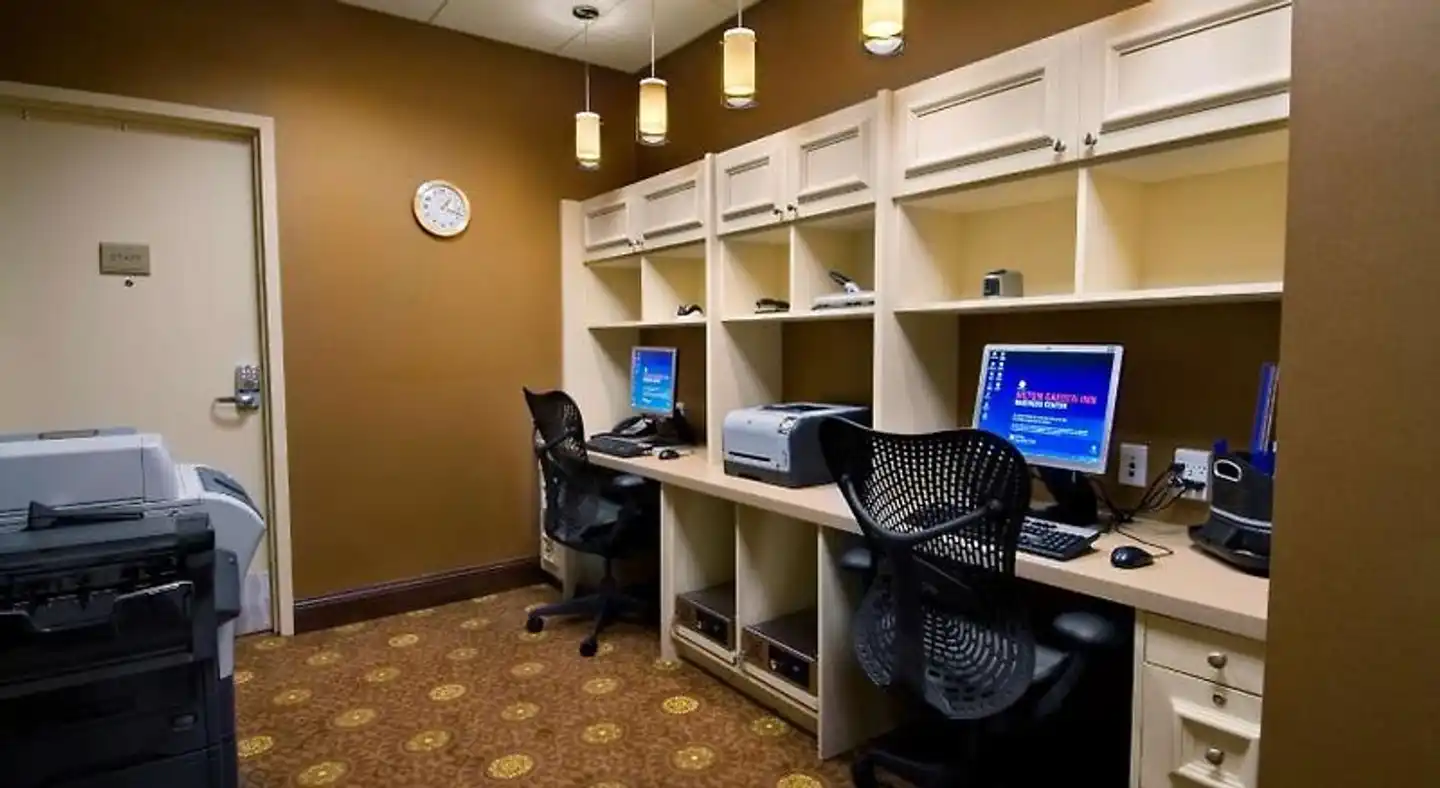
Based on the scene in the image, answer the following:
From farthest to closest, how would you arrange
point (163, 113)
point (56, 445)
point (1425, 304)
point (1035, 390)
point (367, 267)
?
point (367, 267) → point (163, 113) → point (1035, 390) → point (56, 445) → point (1425, 304)

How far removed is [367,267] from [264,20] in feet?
3.46

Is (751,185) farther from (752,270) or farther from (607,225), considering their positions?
(607,225)

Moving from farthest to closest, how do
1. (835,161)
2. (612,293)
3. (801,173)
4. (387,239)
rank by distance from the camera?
(612,293)
(387,239)
(801,173)
(835,161)

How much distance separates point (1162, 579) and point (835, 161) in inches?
63.3

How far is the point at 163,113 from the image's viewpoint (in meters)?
3.04

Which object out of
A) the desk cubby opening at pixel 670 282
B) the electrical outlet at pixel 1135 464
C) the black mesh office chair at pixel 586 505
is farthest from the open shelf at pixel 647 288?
the electrical outlet at pixel 1135 464

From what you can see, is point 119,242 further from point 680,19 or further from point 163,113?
point 680,19

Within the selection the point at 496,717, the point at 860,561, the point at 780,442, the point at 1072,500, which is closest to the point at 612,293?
the point at 780,442

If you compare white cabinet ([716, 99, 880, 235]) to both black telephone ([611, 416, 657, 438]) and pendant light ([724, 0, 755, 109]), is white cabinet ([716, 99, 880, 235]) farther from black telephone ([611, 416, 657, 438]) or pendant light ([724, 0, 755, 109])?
black telephone ([611, 416, 657, 438])

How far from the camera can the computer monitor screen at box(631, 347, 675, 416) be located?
365cm

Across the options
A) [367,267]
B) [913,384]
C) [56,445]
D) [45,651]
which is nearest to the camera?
[45,651]

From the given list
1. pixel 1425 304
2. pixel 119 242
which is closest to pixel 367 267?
pixel 119 242

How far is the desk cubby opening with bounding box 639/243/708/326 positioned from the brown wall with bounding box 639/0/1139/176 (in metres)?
0.54

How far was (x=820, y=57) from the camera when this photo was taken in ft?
10.3
